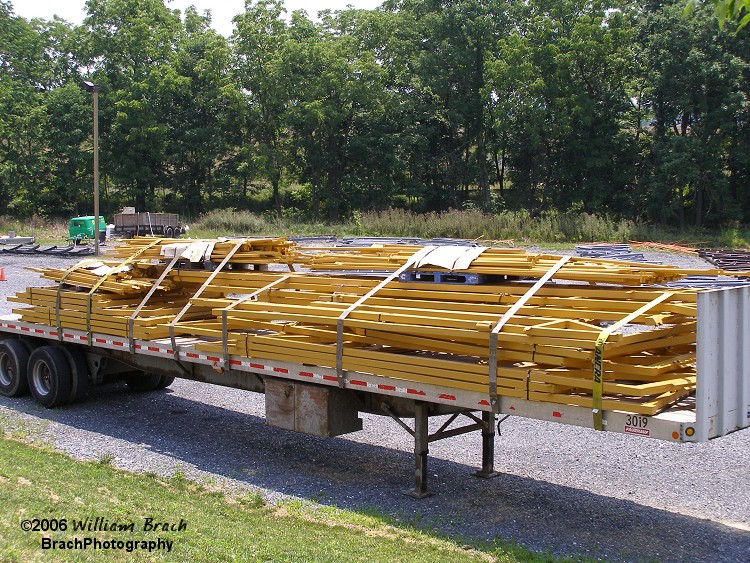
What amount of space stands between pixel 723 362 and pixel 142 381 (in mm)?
9081

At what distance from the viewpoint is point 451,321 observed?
24.1ft

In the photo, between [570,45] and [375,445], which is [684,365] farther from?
[570,45]

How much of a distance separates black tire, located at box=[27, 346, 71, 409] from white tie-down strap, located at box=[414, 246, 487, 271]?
585 cm

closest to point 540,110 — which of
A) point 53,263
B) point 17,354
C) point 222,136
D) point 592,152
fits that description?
point 592,152

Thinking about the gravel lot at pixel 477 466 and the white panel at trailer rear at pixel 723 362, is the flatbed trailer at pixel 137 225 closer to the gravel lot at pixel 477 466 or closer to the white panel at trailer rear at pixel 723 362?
the gravel lot at pixel 477 466

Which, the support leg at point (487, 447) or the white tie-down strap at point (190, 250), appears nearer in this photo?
the support leg at point (487, 447)

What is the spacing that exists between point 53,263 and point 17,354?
23323 mm

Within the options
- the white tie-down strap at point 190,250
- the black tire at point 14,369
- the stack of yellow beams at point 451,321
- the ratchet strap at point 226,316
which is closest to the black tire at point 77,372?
the stack of yellow beams at point 451,321

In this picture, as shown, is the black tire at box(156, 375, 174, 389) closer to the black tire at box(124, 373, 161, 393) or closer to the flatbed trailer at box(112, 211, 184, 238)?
the black tire at box(124, 373, 161, 393)

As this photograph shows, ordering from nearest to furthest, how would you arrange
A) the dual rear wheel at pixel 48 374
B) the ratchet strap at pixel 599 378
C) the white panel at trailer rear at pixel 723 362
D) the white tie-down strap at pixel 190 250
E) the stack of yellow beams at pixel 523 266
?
1. the white panel at trailer rear at pixel 723 362
2. the ratchet strap at pixel 599 378
3. the stack of yellow beams at pixel 523 266
4. the white tie-down strap at pixel 190 250
5. the dual rear wheel at pixel 48 374

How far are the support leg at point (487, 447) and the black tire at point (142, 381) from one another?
6.13 m

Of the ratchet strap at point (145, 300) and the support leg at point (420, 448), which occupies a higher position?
the ratchet strap at point (145, 300)

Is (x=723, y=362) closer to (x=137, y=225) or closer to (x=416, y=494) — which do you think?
(x=416, y=494)

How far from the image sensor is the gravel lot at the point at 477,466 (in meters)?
6.91
